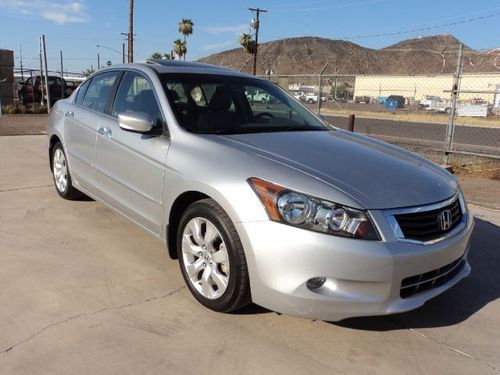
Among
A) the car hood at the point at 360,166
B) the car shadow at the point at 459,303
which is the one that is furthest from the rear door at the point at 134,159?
the car shadow at the point at 459,303

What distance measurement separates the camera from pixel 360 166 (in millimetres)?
3219

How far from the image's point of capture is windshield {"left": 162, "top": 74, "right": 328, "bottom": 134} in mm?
3773

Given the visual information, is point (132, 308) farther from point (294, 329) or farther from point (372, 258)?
point (372, 258)

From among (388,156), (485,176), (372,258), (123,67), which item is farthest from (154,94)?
(485,176)

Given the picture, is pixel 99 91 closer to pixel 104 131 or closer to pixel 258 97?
pixel 104 131

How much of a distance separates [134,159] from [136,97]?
64 cm

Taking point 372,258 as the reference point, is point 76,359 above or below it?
below

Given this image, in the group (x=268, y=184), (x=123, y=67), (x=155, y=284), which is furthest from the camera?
(x=123, y=67)

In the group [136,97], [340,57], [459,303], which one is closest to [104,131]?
[136,97]

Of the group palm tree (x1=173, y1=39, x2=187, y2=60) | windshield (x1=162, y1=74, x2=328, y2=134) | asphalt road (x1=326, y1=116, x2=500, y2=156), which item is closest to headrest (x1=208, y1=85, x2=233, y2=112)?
windshield (x1=162, y1=74, x2=328, y2=134)

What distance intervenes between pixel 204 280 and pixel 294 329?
658mm

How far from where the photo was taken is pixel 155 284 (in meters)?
3.62

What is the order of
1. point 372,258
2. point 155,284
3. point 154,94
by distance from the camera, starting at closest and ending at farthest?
point 372,258 → point 155,284 → point 154,94

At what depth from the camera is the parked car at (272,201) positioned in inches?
106
